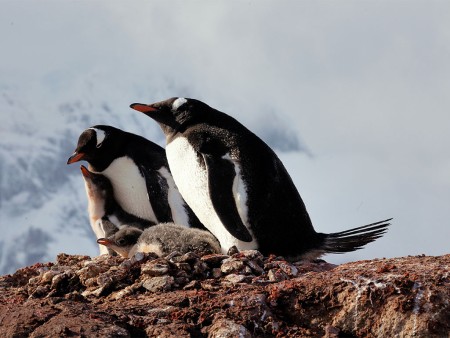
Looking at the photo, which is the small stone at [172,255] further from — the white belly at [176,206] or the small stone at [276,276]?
the white belly at [176,206]

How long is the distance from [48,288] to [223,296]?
1493mm

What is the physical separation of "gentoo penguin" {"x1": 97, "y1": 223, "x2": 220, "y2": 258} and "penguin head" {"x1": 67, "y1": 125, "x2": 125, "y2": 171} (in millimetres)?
2469

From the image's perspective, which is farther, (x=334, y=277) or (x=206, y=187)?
(x=206, y=187)

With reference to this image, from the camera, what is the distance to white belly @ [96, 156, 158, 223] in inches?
365

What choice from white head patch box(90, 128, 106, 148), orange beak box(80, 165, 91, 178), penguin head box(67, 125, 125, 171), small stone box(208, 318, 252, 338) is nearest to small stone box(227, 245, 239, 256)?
small stone box(208, 318, 252, 338)

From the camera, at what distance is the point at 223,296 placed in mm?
4941

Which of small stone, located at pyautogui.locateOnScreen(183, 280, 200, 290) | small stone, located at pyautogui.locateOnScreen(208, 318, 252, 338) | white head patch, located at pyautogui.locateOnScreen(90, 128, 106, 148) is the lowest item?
small stone, located at pyautogui.locateOnScreen(208, 318, 252, 338)

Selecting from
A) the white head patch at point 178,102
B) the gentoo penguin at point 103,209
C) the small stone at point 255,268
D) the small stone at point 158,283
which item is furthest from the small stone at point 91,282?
the gentoo penguin at point 103,209

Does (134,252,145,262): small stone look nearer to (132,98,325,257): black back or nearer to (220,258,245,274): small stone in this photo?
(220,258,245,274): small stone

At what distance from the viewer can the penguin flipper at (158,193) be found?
366 inches

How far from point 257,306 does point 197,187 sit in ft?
8.66

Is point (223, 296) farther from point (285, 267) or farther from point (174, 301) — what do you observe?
point (285, 267)

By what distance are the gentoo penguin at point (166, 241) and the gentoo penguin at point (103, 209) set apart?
1676mm

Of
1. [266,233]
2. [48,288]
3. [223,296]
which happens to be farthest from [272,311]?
[266,233]
